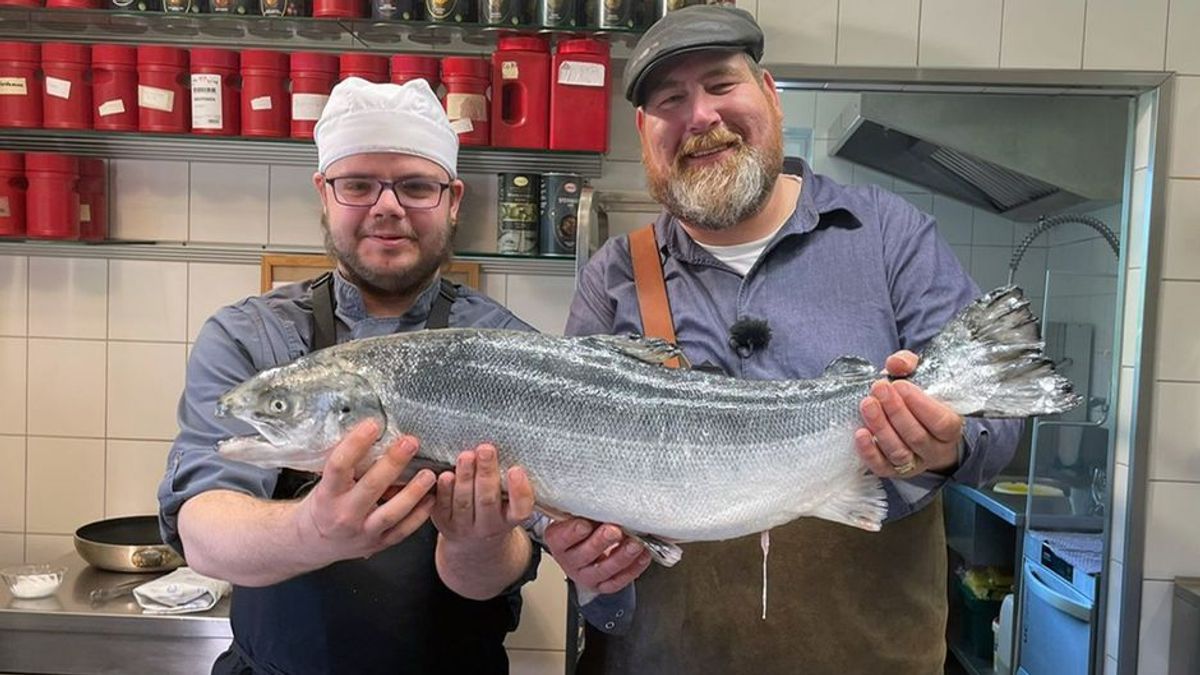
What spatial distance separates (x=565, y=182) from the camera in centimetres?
296

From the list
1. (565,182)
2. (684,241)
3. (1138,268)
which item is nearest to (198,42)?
(565,182)

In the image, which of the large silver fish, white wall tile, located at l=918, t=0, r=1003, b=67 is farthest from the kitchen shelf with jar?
the large silver fish

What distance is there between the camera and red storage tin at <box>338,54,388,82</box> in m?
2.89

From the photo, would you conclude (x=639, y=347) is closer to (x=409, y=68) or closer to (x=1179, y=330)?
(x=409, y=68)

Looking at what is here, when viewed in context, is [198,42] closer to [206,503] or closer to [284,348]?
[284,348]

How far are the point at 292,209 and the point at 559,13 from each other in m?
1.11

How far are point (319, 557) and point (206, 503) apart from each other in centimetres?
27

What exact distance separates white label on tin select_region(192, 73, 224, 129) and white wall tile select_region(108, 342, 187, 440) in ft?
2.53

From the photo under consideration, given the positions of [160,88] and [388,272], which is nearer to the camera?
[388,272]

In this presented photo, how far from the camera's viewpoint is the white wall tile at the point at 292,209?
3.20 meters

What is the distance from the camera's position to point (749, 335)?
1.69 meters

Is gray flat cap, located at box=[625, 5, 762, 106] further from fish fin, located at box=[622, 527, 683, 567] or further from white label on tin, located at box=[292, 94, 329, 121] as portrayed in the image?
white label on tin, located at box=[292, 94, 329, 121]

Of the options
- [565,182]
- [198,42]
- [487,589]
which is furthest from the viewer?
[198,42]

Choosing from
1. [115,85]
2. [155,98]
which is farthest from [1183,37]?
[115,85]
